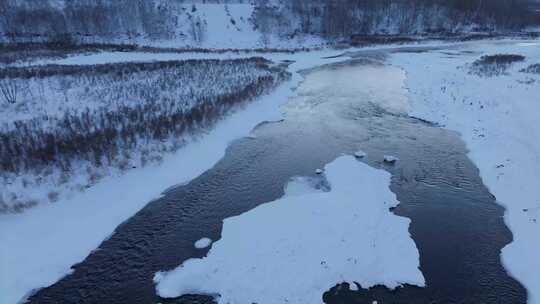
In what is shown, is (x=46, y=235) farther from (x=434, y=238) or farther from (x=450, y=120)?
(x=450, y=120)

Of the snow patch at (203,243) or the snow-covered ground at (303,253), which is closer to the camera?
the snow-covered ground at (303,253)

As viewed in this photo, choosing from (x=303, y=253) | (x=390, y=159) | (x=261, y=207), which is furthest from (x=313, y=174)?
(x=303, y=253)

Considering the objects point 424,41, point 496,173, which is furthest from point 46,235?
point 424,41

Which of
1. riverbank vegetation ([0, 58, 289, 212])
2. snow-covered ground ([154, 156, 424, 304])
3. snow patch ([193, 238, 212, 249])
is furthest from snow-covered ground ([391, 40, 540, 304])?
riverbank vegetation ([0, 58, 289, 212])

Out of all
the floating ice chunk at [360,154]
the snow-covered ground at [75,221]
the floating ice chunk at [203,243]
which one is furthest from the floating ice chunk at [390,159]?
the floating ice chunk at [203,243]

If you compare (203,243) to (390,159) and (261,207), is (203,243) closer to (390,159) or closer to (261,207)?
(261,207)

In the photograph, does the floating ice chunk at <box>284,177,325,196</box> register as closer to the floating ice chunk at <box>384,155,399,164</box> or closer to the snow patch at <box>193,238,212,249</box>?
the floating ice chunk at <box>384,155,399,164</box>

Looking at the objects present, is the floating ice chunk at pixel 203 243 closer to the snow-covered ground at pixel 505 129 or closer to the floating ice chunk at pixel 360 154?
the snow-covered ground at pixel 505 129
